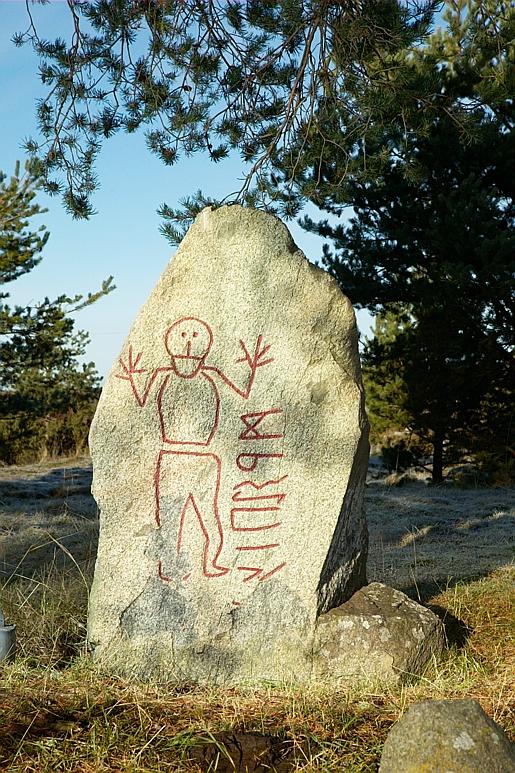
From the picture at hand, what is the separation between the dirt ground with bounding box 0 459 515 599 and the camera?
5609 mm

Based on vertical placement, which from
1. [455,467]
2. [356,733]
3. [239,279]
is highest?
[239,279]

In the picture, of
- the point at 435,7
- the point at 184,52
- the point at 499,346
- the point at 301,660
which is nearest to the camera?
the point at 301,660

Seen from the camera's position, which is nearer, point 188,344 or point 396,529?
point 188,344

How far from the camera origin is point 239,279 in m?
3.55

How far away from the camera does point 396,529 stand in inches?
288

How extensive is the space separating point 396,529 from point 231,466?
414 cm

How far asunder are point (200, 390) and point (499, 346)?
711 centimetres

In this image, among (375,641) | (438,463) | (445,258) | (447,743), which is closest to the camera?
(447,743)

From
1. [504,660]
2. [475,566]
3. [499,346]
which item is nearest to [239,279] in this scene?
[504,660]

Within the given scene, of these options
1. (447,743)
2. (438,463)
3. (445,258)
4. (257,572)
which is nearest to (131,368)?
(257,572)

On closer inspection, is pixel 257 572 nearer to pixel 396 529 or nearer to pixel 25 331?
pixel 396 529

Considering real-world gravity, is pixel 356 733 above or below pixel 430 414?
below

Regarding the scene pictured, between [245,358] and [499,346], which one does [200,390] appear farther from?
[499,346]

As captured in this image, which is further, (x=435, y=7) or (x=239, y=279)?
(x=435, y=7)
